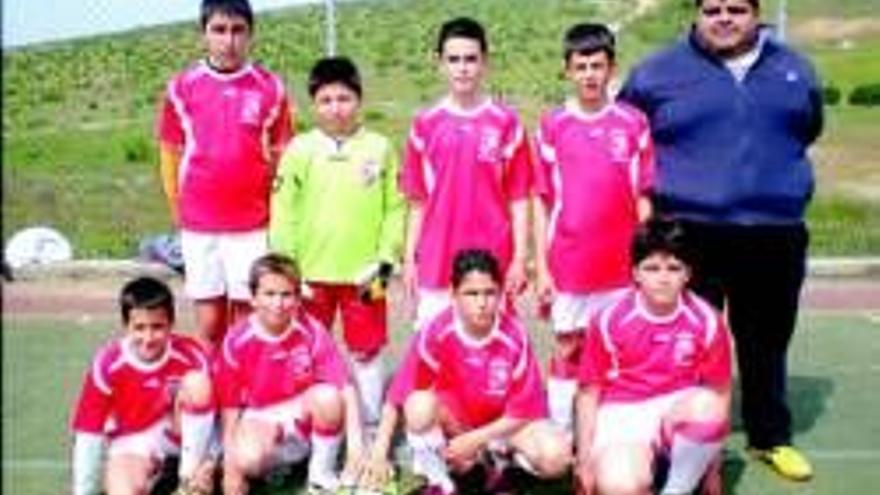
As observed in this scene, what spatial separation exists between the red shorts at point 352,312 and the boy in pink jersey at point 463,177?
202 mm

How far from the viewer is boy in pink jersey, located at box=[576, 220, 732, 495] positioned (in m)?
4.89

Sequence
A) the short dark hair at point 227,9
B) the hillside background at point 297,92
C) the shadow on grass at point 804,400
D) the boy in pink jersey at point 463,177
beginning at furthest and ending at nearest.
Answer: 1. the hillside background at point 297,92
2. the shadow on grass at point 804,400
3. the short dark hair at point 227,9
4. the boy in pink jersey at point 463,177

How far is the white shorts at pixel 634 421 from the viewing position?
497 cm

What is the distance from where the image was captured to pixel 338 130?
5.68 meters

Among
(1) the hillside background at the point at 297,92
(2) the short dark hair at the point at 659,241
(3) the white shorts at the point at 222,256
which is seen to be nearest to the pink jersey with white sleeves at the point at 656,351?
(2) the short dark hair at the point at 659,241

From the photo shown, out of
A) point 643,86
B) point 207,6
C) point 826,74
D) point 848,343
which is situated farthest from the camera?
point 826,74

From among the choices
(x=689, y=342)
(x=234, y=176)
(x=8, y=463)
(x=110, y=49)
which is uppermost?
(x=110, y=49)

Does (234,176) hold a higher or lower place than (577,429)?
higher

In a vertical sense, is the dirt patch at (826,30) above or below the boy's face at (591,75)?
above

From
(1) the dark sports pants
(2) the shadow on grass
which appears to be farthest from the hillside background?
(1) the dark sports pants

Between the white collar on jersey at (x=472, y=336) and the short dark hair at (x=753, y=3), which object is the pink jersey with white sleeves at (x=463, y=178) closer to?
the white collar on jersey at (x=472, y=336)

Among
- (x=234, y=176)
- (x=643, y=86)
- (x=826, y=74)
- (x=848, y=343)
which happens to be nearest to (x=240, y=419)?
(x=234, y=176)

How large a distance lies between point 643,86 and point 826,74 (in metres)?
22.1

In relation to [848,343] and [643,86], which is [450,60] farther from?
[848,343]
